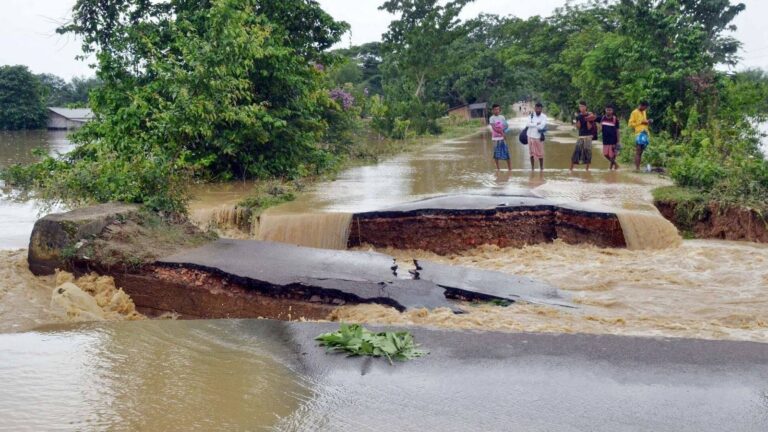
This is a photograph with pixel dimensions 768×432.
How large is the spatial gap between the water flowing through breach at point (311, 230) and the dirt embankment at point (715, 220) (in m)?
5.12

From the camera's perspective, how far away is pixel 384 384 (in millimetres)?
4523

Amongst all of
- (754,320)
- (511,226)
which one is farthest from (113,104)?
(754,320)

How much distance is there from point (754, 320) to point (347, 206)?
19.4ft

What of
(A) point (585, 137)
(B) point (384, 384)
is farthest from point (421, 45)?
(B) point (384, 384)

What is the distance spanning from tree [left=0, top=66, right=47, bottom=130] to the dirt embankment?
146 ft

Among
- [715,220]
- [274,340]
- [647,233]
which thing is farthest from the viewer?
[715,220]

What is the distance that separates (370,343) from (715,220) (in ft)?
26.6

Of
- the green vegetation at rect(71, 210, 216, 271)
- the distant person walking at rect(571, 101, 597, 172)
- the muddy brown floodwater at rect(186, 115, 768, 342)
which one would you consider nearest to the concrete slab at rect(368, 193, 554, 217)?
the muddy brown floodwater at rect(186, 115, 768, 342)

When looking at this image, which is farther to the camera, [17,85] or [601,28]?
[17,85]

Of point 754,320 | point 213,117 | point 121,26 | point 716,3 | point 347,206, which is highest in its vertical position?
point 716,3

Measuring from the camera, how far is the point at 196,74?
11.2 m

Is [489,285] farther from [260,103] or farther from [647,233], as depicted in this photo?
[260,103]

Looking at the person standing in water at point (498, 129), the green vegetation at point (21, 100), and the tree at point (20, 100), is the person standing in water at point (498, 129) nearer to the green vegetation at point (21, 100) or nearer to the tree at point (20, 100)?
the green vegetation at point (21, 100)

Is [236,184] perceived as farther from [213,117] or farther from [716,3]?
[716,3]
